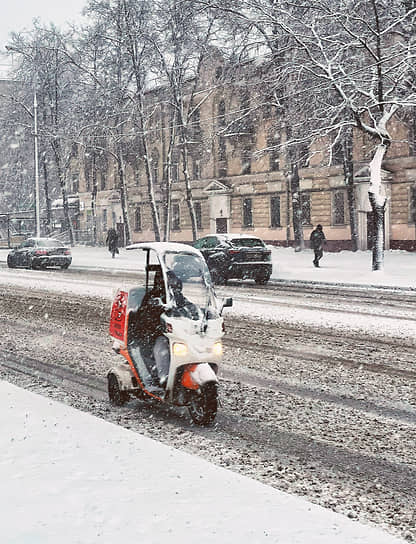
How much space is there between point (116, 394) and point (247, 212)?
40513 millimetres

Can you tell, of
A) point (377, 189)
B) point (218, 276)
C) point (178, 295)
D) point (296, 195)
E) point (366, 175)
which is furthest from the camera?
point (366, 175)

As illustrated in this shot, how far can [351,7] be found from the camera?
82.5 feet

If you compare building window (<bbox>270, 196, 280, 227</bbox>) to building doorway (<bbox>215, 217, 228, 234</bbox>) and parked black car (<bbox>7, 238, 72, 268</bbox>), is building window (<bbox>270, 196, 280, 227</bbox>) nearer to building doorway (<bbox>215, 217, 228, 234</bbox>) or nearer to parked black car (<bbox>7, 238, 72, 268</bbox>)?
building doorway (<bbox>215, 217, 228, 234</bbox>)

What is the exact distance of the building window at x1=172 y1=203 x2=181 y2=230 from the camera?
5353 cm

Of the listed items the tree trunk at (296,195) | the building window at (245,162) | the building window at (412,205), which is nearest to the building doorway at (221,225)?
the building window at (245,162)

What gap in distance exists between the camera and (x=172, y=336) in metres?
6.91

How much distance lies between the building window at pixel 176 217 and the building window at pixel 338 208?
49.6 feet

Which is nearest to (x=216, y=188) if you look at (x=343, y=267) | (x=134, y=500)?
(x=343, y=267)

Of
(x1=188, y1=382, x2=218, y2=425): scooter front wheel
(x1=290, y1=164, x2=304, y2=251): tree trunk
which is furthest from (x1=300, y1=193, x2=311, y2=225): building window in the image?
(x1=188, y1=382, x2=218, y2=425): scooter front wheel

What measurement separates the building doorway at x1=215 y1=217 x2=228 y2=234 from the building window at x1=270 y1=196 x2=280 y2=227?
4.70m

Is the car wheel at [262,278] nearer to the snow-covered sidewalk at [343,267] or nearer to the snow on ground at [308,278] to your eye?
the snow on ground at [308,278]

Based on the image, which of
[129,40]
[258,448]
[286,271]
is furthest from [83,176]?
[258,448]

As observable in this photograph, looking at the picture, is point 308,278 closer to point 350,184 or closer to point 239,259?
point 239,259

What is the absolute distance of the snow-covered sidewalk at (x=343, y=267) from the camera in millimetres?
23297
